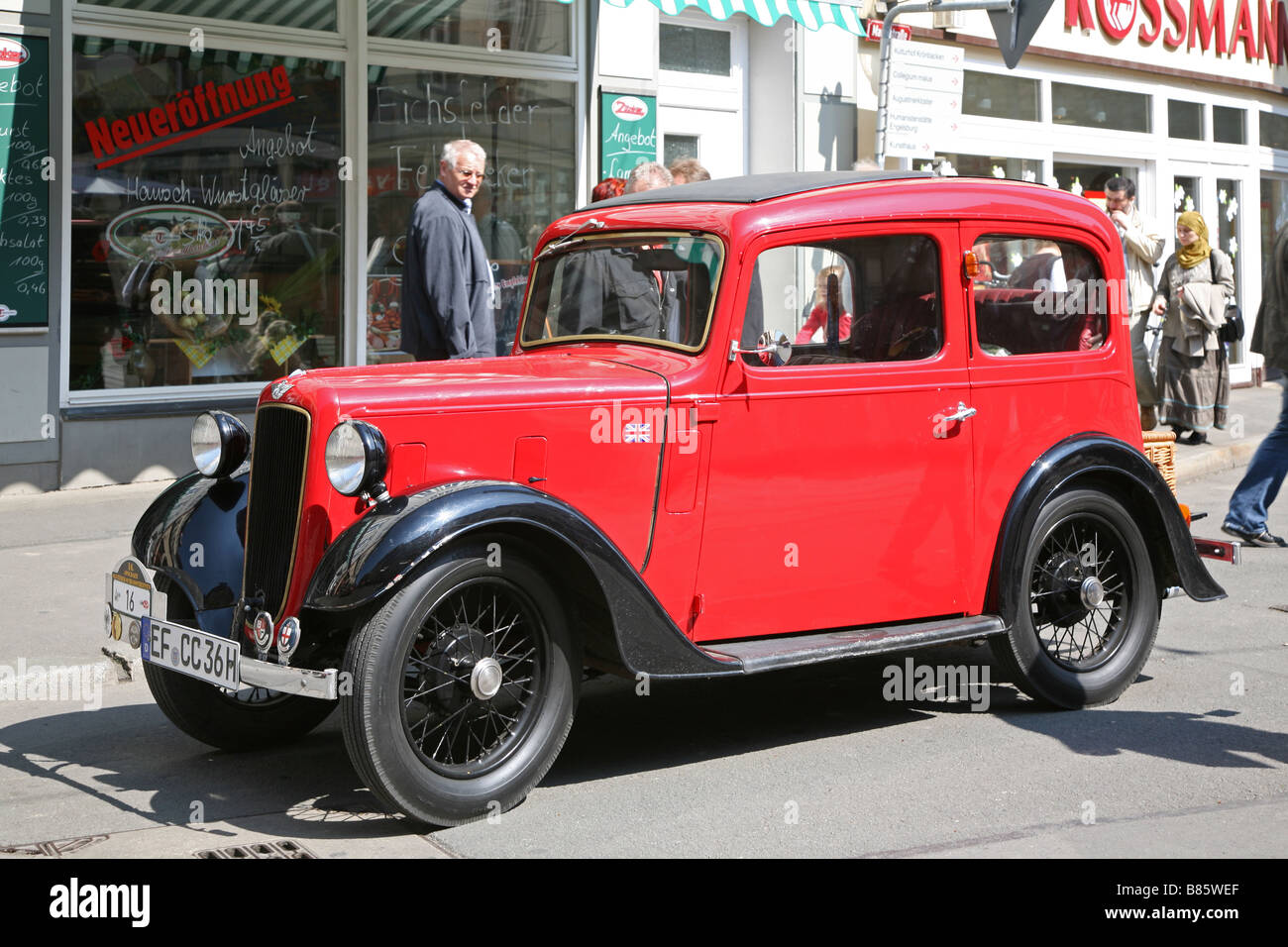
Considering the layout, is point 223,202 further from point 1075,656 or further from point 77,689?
point 1075,656

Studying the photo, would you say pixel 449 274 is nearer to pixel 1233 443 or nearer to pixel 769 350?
pixel 769 350

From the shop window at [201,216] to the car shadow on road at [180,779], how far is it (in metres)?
4.47

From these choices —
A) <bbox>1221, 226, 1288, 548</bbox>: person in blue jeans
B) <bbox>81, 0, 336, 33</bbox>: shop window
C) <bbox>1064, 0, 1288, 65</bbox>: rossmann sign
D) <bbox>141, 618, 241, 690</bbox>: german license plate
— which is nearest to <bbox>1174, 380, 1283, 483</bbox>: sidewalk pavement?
<bbox>1221, 226, 1288, 548</bbox>: person in blue jeans

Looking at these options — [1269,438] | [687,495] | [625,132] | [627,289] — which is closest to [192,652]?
[687,495]

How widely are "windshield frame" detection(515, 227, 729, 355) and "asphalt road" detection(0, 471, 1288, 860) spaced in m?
1.42

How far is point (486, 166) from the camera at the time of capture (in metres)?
11.4

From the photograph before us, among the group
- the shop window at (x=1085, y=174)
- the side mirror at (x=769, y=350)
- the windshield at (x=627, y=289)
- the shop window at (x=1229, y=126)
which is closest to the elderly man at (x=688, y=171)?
the windshield at (x=627, y=289)

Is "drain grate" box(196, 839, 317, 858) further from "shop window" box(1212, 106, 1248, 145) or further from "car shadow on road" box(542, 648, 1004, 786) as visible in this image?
"shop window" box(1212, 106, 1248, 145)

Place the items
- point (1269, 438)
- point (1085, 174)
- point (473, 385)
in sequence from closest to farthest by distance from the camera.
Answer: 1. point (473, 385)
2. point (1269, 438)
3. point (1085, 174)

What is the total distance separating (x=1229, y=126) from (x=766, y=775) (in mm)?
15097

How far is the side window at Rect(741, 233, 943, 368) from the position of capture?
537 centimetres

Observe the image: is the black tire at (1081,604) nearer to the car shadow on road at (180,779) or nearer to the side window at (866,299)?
the side window at (866,299)

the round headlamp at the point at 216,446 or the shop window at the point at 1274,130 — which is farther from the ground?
the shop window at the point at 1274,130

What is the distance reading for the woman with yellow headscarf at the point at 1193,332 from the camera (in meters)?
11.9
